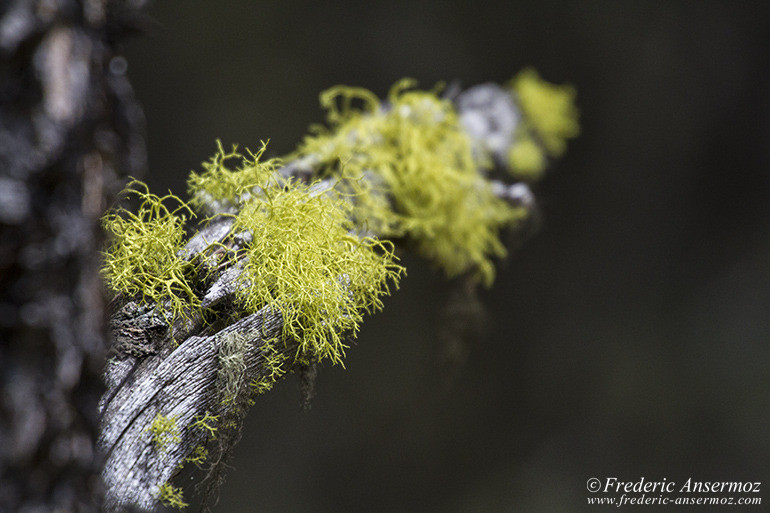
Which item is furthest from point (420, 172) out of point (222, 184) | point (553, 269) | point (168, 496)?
point (553, 269)

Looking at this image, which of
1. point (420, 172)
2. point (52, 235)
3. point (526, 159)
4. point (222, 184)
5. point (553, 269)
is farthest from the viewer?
point (553, 269)

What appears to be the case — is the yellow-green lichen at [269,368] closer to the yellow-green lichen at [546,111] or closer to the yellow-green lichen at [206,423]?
the yellow-green lichen at [206,423]

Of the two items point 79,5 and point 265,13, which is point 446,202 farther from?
point 265,13

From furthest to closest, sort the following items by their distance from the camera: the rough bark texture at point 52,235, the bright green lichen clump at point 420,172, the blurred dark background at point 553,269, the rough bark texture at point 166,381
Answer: the blurred dark background at point 553,269 < the bright green lichen clump at point 420,172 < the rough bark texture at point 166,381 < the rough bark texture at point 52,235

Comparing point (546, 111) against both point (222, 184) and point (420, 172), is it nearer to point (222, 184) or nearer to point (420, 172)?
point (420, 172)

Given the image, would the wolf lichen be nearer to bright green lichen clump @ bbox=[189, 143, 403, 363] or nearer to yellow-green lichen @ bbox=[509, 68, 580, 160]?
yellow-green lichen @ bbox=[509, 68, 580, 160]

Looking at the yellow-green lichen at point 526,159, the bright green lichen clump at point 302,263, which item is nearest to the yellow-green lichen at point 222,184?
the bright green lichen clump at point 302,263

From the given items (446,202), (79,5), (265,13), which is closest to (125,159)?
(79,5)
